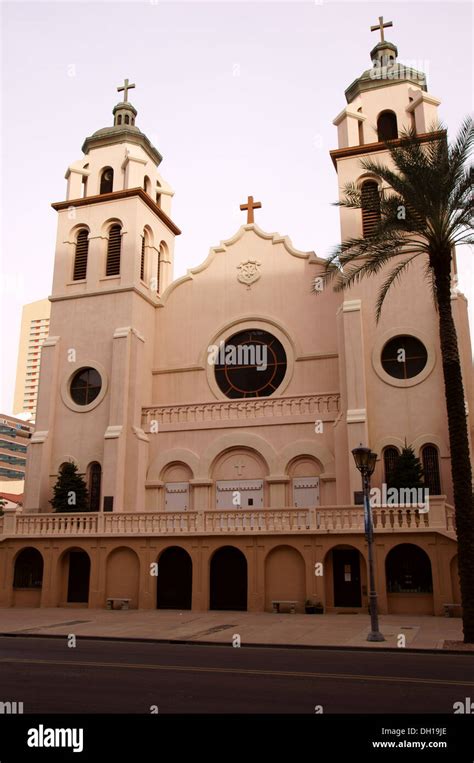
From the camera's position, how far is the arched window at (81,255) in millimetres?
33875

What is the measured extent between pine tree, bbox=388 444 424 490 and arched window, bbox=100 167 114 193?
20.6 m

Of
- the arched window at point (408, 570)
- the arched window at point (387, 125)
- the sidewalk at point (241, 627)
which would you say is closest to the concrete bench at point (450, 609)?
the sidewalk at point (241, 627)

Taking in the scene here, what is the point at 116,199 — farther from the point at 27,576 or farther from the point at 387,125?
the point at 27,576

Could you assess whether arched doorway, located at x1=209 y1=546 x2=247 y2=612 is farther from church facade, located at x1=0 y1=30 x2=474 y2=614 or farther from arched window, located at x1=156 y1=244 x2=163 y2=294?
arched window, located at x1=156 y1=244 x2=163 y2=294

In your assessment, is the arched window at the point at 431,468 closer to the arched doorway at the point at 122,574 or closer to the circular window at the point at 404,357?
the circular window at the point at 404,357

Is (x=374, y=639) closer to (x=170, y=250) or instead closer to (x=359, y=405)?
(x=359, y=405)

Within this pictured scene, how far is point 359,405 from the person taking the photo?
26.1m

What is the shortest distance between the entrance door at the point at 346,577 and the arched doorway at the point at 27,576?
1167 centimetres

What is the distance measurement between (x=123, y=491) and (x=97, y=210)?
1442 centimetres

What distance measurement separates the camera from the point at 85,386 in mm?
31516

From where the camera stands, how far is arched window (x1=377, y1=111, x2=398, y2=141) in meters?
31.1

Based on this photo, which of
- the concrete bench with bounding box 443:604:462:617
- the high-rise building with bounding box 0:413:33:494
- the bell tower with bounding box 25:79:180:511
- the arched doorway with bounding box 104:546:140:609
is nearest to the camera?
the concrete bench with bounding box 443:604:462:617

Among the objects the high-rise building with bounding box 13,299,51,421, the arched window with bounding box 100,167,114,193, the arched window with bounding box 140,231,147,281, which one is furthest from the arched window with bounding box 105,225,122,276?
the high-rise building with bounding box 13,299,51,421

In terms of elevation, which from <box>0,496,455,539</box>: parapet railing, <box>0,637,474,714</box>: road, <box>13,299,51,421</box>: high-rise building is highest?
<box>13,299,51,421</box>: high-rise building
